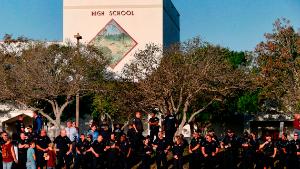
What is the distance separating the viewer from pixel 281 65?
5528 centimetres

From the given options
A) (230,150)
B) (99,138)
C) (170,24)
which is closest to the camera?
(99,138)

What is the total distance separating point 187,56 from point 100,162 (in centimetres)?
2171

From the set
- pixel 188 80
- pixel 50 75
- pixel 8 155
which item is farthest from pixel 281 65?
pixel 8 155

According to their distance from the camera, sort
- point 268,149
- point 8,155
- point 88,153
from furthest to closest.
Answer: point 268,149 < point 88,153 < point 8,155

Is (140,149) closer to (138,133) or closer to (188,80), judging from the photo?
(138,133)

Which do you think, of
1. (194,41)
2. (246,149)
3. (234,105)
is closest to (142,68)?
(194,41)

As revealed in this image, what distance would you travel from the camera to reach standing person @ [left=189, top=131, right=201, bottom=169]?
28.9 metres

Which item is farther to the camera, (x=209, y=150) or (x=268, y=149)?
(x=268, y=149)

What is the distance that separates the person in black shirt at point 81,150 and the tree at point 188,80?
1736 cm

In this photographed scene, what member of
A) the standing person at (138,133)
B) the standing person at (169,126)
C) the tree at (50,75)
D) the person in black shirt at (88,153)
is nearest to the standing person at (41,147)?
the person in black shirt at (88,153)

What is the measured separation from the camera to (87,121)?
73.2 metres

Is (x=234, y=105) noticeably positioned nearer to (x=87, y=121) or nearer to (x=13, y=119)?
(x=87, y=121)

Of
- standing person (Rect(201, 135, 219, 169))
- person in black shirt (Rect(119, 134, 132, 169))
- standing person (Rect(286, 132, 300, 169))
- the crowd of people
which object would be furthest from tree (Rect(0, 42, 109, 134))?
standing person (Rect(286, 132, 300, 169))

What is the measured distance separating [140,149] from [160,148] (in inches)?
45.9
